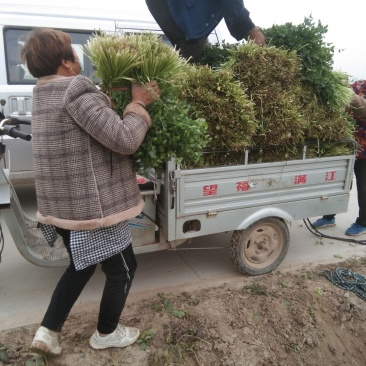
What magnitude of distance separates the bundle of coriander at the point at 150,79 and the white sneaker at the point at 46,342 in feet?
3.67

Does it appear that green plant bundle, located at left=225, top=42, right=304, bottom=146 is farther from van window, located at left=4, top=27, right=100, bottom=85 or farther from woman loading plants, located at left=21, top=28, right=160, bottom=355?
van window, located at left=4, top=27, right=100, bottom=85

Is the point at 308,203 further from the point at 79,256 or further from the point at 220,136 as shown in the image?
the point at 79,256

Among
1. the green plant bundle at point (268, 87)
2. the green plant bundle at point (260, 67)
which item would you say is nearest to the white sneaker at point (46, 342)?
the green plant bundle at point (268, 87)

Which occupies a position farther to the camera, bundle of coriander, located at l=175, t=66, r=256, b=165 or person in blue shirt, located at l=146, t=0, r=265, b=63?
person in blue shirt, located at l=146, t=0, r=265, b=63

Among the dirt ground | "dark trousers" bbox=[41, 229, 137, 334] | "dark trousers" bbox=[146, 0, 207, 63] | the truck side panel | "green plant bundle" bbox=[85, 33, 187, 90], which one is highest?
"dark trousers" bbox=[146, 0, 207, 63]

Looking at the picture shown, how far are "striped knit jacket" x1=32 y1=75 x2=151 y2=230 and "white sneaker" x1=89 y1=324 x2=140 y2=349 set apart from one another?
2.72 ft

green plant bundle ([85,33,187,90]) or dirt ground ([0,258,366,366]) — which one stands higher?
green plant bundle ([85,33,187,90])

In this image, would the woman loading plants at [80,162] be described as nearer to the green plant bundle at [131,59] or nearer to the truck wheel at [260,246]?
the green plant bundle at [131,59]

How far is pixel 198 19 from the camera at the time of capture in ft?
10.6

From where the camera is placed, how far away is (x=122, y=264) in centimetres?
215

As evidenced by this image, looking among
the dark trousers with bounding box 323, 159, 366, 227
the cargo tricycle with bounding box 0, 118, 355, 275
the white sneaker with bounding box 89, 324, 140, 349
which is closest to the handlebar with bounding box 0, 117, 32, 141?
the cargo tricycle with bounding box 0, 118, 355, 275

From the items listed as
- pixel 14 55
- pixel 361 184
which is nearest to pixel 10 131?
pixel 14 55

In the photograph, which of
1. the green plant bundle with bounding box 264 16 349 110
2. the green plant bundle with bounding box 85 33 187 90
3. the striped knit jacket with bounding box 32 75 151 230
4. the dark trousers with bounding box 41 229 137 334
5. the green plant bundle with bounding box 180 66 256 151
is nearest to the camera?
the striped knit jacket with bounding box 32 75 151 230

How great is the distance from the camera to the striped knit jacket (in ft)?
5.90
